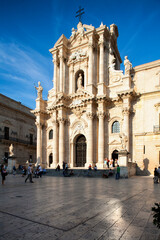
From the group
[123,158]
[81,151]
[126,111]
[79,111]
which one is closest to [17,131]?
[81,151]

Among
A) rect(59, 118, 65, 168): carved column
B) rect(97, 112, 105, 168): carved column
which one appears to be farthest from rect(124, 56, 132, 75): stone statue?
rect(59, 118, 65, 168): carved column

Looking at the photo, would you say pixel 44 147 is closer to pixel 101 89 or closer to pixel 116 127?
pixel 116 127

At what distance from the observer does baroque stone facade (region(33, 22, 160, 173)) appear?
906 inches

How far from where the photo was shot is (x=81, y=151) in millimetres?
27938

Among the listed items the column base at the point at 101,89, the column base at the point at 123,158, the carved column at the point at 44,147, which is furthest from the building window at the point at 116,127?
the carved column at the point at 44,147

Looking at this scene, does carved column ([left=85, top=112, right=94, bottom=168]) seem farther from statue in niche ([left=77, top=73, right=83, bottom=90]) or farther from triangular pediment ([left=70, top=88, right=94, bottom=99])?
statue in niche ([left=77, top=73, right=83, bottom=90])

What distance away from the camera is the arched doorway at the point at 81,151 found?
90.5ft

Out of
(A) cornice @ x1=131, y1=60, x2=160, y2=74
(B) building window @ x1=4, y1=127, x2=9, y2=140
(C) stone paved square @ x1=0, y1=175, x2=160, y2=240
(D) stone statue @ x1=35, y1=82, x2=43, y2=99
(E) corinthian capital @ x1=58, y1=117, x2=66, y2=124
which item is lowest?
(C) stone paved square @ x1=0, y1=175, x2=160, y2=240

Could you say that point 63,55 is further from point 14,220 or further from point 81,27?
point 14,220

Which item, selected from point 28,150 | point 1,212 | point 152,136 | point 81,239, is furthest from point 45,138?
point 81,239

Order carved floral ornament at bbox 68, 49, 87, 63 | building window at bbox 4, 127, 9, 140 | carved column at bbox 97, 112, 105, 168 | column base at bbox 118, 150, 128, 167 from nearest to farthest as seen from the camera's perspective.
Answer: column base at bbox 118, 150, 128, 167 → carved column at bbox 97, 112, 105, 168 → carved floral ornament at bbox 68, 49, 87, 63 → building window at bbox 4, 127, 9, 140

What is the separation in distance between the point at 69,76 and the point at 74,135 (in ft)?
32.1

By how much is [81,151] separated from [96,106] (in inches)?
270

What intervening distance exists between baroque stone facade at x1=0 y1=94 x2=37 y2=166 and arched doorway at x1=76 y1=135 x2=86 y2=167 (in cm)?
1023
